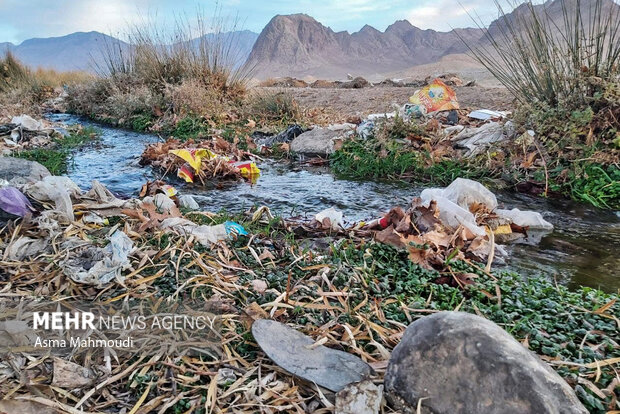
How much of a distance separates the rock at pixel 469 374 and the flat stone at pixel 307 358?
0.49 ft

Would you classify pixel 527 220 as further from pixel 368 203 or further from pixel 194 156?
pixel 194 156

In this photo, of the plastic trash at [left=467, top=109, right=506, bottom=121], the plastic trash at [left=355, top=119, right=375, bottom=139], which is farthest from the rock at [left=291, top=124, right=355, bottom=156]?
the plastic trash at [left=467, top=109, right=506, bottom=121]

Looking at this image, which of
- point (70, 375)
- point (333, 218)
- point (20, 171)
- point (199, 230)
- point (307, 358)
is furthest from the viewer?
point (20, 171)

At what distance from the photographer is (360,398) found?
1509mm

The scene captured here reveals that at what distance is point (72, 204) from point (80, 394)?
1.82m

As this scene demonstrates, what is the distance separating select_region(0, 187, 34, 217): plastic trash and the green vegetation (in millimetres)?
2267

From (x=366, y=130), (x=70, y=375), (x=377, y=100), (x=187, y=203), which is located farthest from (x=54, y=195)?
(x=377, y=100)

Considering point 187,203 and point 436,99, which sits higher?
point 436,99

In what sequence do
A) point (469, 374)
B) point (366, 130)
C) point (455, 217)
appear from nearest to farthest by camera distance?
point (469, 374), point (455, 217), point (366, 130)

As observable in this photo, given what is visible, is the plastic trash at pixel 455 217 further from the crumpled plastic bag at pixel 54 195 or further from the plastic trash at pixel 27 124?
the plastic trash at pixel 27 124

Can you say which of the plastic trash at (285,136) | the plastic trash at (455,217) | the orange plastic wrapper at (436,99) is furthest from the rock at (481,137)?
the plastic trash at (285,136)

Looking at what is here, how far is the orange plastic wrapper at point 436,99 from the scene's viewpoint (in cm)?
682

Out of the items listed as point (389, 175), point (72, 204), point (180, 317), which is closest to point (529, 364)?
point (180, 317)

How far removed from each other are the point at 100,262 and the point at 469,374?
172 centimetres
